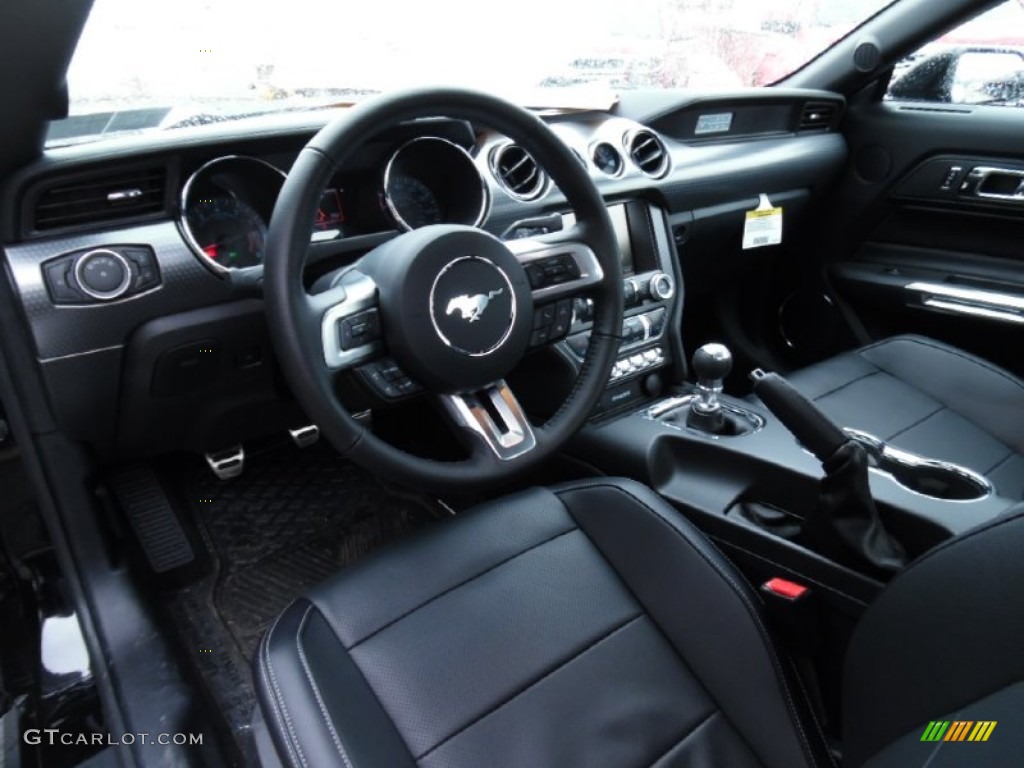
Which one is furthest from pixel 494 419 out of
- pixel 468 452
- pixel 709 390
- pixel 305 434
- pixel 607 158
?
pixel 607 158

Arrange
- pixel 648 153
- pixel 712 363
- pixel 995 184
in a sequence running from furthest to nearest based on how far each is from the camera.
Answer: pixel 995 184 < pixel 648 153 < pixel 712 363

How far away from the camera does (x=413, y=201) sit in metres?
1.55

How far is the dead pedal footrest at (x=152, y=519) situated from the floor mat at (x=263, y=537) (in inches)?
2.4

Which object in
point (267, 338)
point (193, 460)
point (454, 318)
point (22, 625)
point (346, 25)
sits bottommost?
point (22, 625)

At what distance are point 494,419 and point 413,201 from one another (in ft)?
1.80

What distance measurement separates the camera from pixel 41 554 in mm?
1691

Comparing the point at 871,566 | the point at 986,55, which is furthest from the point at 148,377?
the point at 986,55

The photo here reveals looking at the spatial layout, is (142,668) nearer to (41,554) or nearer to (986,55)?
(41,554)

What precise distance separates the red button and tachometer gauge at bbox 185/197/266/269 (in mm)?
962

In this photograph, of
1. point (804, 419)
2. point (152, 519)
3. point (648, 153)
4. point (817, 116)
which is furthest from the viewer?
point (817, 116)

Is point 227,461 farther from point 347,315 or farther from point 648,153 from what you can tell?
point 648,153

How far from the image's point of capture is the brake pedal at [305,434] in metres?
1.72

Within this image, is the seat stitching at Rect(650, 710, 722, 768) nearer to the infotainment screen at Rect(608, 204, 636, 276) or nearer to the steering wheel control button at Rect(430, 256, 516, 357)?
the steering wheel control button at Rect(430, 256, 516, 357)

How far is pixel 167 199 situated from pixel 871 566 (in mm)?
1182
